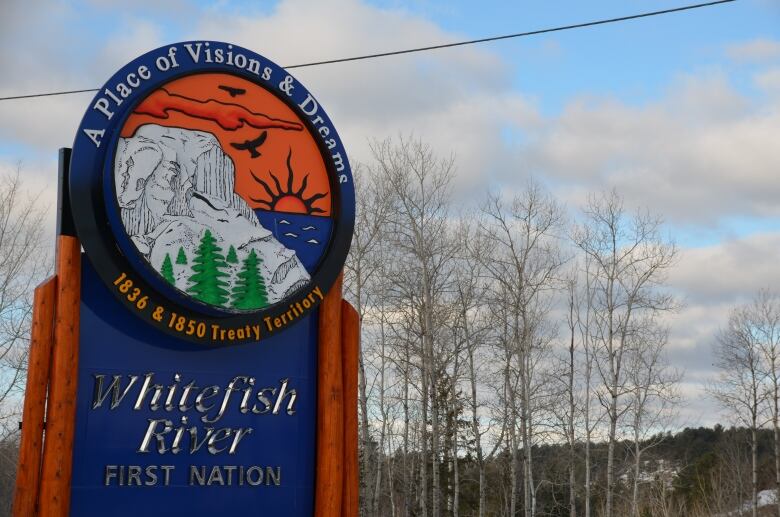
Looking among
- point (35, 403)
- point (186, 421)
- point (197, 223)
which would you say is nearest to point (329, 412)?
point (186, 421)

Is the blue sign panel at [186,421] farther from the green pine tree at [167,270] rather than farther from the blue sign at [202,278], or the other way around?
the green pine tree at [167,270]

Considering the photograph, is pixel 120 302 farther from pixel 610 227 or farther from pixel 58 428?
pixel 610 227

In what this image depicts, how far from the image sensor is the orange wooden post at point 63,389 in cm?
698

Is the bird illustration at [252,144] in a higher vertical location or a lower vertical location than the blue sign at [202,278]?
higher

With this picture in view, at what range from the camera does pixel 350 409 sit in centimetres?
859

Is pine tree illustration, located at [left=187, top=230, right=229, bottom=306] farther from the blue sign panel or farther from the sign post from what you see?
the blue sign panel

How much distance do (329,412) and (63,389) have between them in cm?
242

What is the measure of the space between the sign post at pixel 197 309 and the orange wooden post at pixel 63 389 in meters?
0.01

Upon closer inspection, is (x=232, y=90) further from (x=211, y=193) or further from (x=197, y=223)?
(x=197, y=223)

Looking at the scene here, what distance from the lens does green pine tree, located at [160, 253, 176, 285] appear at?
7.60 metres

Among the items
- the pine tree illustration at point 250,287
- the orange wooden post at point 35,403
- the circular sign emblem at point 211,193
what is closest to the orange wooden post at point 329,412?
the circular sign emblem at point 211,193

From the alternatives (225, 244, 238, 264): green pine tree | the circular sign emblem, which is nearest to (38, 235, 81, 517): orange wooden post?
the circular sign emblem

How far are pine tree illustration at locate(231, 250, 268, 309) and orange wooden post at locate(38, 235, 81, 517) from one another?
135 cm

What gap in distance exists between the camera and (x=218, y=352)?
806cm
